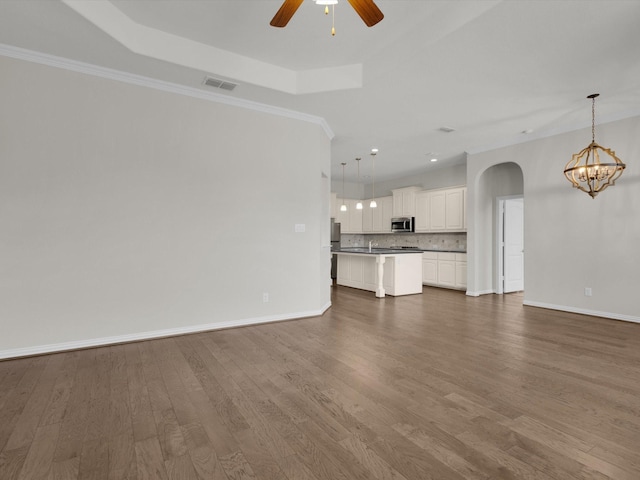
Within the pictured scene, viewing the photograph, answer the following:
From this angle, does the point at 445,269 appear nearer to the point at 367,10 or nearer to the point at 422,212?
the point at 422,212

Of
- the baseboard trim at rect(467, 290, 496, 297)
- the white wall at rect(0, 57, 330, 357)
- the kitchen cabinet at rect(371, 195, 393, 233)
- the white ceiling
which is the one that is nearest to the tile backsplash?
the kitchen cabinet at rect(371, 195, 393, 233)

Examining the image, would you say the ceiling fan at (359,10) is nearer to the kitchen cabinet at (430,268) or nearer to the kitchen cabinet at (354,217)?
the kitchen cabinet at (430,268)

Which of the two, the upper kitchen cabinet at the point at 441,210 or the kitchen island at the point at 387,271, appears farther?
the upper kitchen cabinet at the point at 441,210

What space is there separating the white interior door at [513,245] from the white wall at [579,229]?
4.36ft

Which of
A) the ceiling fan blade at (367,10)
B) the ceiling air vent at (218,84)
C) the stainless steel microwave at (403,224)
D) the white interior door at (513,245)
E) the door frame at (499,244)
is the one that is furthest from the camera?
the stainless steel microwave at (403,224)

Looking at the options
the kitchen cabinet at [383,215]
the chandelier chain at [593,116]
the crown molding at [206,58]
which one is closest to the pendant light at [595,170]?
the chandelier chain at [593,116]

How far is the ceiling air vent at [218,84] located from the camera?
12.0 feet

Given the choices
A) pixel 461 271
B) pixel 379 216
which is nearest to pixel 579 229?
pixel 461 271

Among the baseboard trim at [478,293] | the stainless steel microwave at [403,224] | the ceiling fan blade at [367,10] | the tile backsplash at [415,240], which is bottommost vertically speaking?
the baseboard trim at [478,293]

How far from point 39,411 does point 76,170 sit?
2277 millimetres

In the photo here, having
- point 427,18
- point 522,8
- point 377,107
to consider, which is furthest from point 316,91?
point 522,8

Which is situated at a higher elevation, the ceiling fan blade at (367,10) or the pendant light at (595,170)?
the ceiling fan blade at (367,10)

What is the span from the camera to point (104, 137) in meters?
3.54

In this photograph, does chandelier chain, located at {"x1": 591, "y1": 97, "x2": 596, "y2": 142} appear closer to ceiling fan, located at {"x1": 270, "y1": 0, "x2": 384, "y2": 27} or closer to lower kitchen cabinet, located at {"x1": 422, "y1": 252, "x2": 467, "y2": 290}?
lower kitchen cabinet, located at {"x1": 422, "y1": 252, "x2": 467, "y2": 290}
